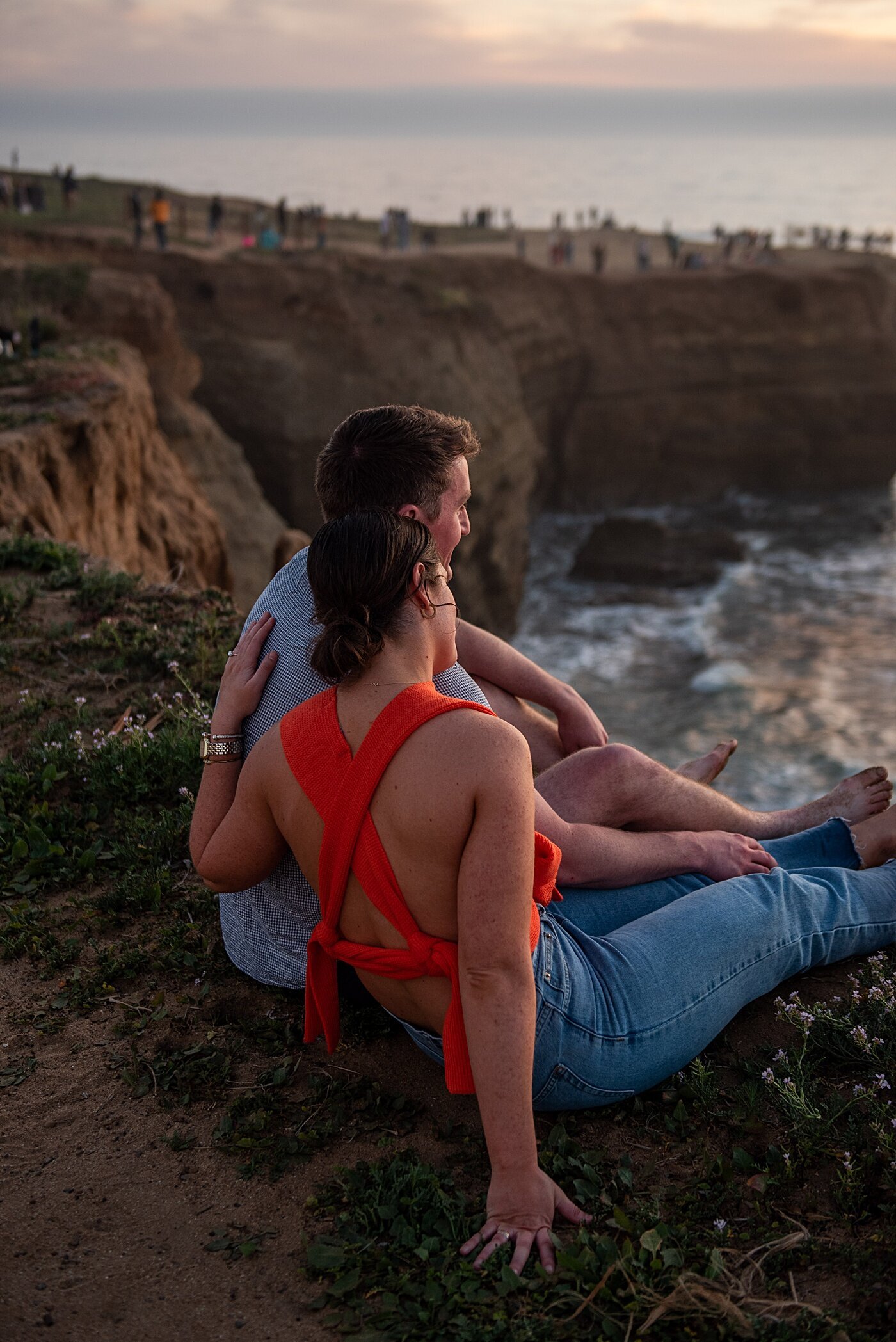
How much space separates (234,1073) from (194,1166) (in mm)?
347

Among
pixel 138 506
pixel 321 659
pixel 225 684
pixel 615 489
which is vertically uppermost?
pixel 321 659

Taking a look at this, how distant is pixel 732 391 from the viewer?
34062 mm

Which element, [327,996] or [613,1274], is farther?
[327,996]

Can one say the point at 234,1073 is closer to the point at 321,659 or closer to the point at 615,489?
the point at 321,659

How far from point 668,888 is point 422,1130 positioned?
1.05 meters

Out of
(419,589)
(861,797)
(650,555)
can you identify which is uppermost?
(419,589)

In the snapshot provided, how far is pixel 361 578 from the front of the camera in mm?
2426

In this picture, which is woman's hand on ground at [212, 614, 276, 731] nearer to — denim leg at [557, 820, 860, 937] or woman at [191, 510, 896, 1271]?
woman at [191, 510, 896, 1271]

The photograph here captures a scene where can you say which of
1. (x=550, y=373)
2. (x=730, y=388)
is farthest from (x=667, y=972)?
(x=730, y=388)

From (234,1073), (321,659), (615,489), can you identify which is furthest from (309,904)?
(615,489)

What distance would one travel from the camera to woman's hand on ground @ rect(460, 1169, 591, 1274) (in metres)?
2.43

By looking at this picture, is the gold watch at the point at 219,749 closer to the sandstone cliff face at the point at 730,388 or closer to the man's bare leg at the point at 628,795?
the man's bare leg at the point at 628,795

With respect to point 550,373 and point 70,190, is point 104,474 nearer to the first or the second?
point 550,373

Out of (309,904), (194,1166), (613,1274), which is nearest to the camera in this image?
(613,1274)
